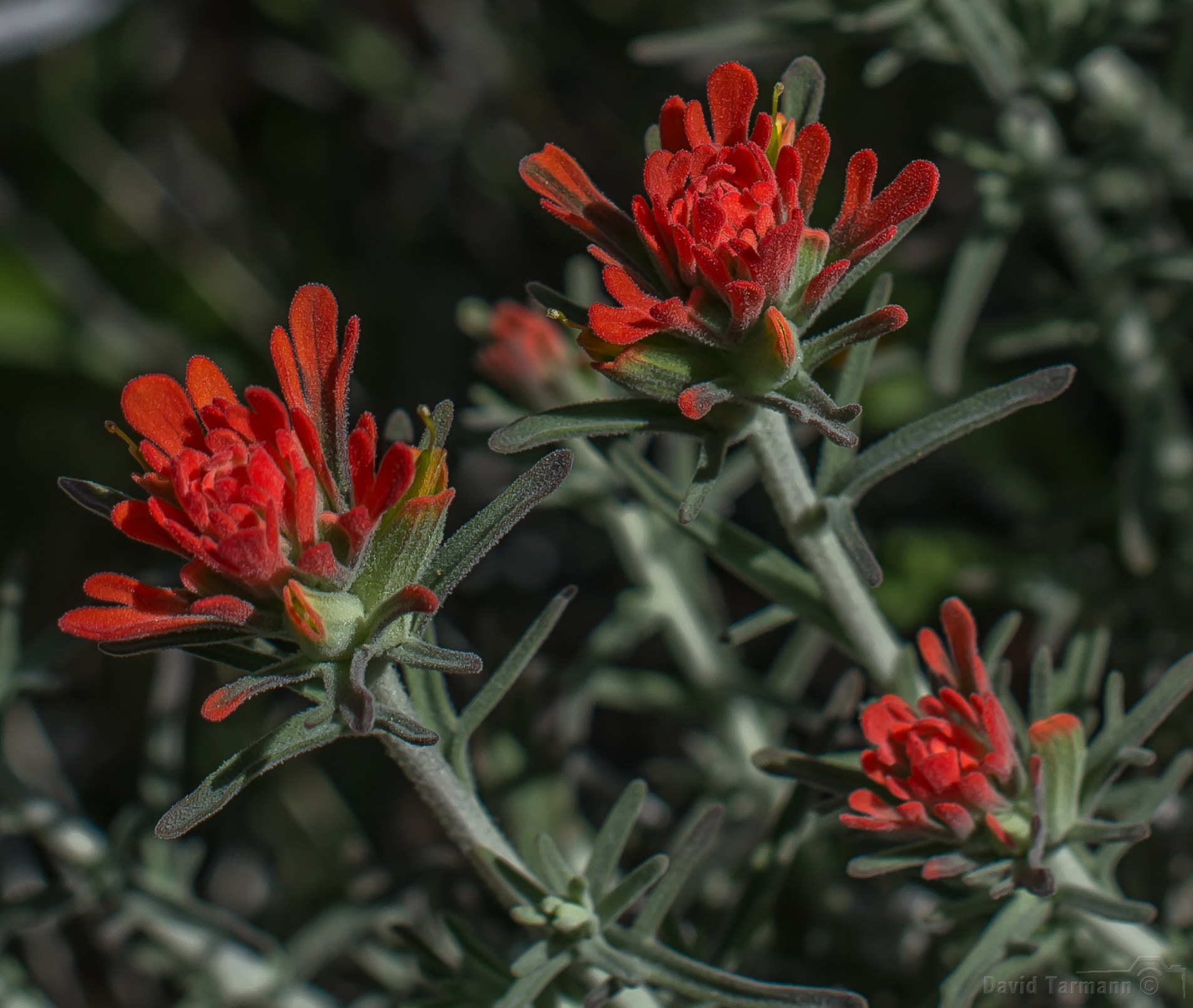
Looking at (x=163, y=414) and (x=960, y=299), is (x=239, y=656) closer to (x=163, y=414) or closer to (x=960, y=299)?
(x=163, y=414)

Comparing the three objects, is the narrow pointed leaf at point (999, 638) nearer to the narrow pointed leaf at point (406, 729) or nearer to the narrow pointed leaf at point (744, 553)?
the narrow pointed leaf at point (744, 553)

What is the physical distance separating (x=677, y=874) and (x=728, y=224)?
798 millimetres

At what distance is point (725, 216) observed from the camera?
3.71 feet

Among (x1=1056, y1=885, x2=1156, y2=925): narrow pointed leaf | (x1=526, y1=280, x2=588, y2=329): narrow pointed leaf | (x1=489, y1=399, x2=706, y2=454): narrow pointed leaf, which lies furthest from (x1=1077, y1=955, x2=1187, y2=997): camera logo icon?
(x1=526, y1=280, x2=588, y2=329): narrow pointed leaf

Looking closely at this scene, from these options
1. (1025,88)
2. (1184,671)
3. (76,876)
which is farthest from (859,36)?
(76,876)

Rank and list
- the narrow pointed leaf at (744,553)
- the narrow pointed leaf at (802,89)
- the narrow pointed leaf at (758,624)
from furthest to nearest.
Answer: the narrow pointed leaf at (758,624), the narrow pointed leaf at (744,553), the narrow pointed leaf at (802,89)

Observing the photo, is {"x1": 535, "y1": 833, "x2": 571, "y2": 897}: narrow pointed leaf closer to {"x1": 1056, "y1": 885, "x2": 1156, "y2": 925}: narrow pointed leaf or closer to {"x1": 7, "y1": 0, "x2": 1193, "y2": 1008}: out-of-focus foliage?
{"x1": 7, "y1": 0, "x2": 1193, "y2": 1008}: out-of-focus foliage

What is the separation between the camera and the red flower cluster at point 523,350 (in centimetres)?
204

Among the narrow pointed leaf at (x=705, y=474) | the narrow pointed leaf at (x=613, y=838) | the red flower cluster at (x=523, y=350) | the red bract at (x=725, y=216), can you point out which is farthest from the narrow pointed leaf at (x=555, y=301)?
the red flower cluster at (x=523, y=350)

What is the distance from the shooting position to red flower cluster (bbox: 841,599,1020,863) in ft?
4.29

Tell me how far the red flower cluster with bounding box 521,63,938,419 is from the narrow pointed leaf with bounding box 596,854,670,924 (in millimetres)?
580

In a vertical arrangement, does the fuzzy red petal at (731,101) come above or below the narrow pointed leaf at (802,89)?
above

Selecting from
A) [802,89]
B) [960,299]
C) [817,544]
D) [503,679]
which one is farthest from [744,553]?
[960,299]

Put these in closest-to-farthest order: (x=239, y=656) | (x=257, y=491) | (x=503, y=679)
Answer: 1. (x=257, y=491)
2. (x=239, y=656)
3. (x=503, y=679)
